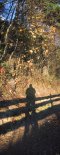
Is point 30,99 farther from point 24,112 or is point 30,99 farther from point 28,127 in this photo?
point 28,127

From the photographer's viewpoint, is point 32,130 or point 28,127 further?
point 28,127

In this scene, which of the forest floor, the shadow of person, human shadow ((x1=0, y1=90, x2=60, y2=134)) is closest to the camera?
the forest floor

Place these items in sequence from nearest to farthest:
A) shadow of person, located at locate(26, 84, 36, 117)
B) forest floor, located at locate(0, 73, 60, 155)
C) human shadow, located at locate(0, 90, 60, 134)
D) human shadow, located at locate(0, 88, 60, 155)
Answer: human shadow, located at locate(0, 88, 60, 155), forest floor, located at locate(0, 73, 60, 155), human shadow, located at locate(0, 90, 60, 134), shadow of person, located at locate(26, 84, 36, 117)

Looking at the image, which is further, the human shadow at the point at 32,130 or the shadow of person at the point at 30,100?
the shadow of person at the point at 30,100

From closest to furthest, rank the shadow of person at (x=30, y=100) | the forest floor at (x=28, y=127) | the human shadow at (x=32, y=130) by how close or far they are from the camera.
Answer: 1. the human shadow at (x=32, y=130)
2. the forest floor at (x=28, y=127)
3. the shadow of person at (x=30, y=100)

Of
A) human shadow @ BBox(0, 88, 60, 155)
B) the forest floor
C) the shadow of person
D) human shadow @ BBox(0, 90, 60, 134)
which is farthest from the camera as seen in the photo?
the shadow of person

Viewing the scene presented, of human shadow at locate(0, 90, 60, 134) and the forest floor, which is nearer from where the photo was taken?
the forest floor

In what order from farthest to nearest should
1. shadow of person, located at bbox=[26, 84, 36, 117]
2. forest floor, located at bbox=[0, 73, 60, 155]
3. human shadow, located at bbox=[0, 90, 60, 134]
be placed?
shadow of person, located at bbox=[26, 84, 36, 117]
human shadow, located at bbox=[0, 90, 60, 134]
forest floor, located at bbox=[0, 73, 60, 155]

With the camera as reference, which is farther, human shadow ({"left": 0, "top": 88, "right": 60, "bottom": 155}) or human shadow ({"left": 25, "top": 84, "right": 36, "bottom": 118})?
human shadow ({"left": 25, "top": 84, "right": 36, "bottom": 118})

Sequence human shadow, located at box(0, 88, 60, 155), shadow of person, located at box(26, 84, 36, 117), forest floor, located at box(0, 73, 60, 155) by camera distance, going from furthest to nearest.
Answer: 1. shadow of person, located at box(26, 84, 36, 117)
2. forest floor, located at box(0, 73, 60, 155)
3. human shadow, located at box(0, 88, 60, 155)

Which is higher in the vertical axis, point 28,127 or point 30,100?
point 28,127

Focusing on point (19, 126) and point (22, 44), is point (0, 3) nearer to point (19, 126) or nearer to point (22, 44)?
point (22, 44)

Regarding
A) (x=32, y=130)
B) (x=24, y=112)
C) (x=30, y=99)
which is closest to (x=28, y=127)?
(x=32, y=130)

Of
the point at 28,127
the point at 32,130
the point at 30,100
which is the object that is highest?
the point at 32,130
